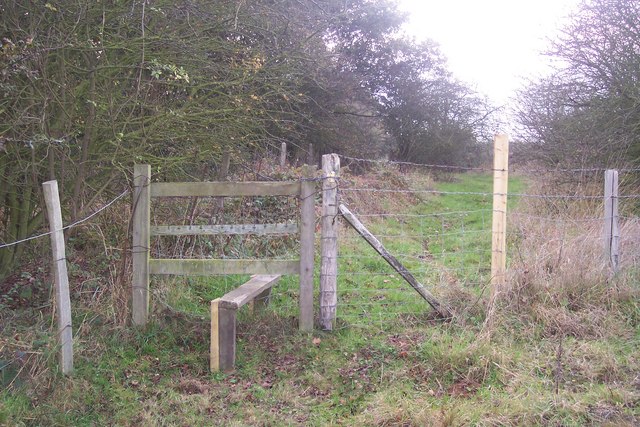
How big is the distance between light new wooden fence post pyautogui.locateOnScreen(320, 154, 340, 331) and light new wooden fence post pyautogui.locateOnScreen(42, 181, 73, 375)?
7.67ft

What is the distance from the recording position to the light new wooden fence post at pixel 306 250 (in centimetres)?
521

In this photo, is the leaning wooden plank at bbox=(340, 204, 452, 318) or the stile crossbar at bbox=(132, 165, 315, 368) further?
the leaning wooden plank at bbox=(340, 204, 452, 318)

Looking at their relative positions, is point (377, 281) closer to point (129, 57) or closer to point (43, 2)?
A: point (129, 57)

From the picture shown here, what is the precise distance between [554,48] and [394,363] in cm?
1074

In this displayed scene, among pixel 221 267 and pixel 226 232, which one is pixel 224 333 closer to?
pixel 221 267

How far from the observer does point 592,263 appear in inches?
224

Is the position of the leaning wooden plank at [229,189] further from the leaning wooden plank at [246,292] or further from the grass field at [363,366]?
the grass field at [363,366]

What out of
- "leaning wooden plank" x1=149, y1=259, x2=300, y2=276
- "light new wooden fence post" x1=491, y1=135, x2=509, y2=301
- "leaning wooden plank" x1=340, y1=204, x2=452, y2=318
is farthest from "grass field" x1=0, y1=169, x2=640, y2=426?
"leaning wooden plank" x1=149, y1=259, x2=300, y2=276

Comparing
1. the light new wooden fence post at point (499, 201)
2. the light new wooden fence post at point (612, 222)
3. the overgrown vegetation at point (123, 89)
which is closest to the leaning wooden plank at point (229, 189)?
the overgrown vegetation at point (123, 89)

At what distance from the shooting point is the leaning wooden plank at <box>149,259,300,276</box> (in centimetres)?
517

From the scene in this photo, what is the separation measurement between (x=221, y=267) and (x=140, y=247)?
0.83 meters

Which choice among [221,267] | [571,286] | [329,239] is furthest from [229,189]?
[571,286]

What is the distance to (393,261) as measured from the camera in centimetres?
537

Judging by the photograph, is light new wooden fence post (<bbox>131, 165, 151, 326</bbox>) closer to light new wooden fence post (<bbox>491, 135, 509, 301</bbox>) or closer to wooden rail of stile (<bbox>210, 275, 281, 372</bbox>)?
wooden rail of stile (<bbox>210, 275, 281, 372</bbox>)
